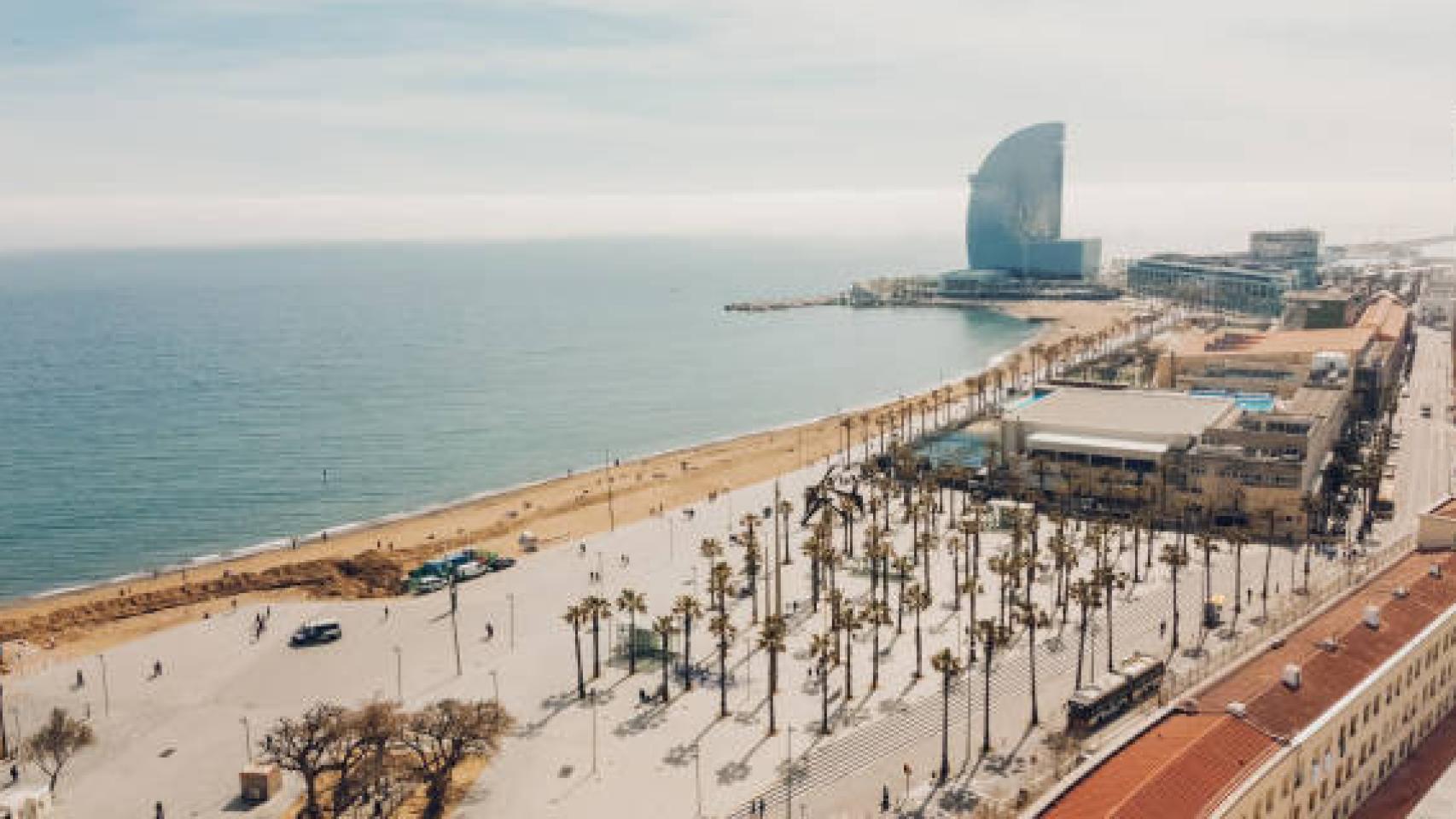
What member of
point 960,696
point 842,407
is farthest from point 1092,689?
point 842,407

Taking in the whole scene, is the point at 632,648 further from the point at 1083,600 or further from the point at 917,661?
the point at 1083,600

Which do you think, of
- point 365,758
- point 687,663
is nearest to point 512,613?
point 687,663

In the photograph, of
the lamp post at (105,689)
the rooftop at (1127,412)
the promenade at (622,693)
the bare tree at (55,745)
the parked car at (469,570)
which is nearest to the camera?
the promenade at (622,693)

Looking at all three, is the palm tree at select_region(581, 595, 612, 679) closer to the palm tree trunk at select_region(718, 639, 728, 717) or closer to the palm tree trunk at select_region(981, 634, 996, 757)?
the palm tree trunk at select_region(718, 639, 728, 717)

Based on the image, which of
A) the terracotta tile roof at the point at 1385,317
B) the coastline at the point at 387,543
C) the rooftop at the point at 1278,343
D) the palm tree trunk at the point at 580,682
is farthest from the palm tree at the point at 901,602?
the terracotta tile roof at the point at 1385,317

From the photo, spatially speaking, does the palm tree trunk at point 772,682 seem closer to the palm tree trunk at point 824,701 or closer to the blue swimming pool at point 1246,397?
the palm tree trunk at point 824,701

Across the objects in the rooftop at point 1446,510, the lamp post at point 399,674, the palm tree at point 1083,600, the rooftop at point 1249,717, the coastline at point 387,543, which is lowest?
the coastline at point 387,543
